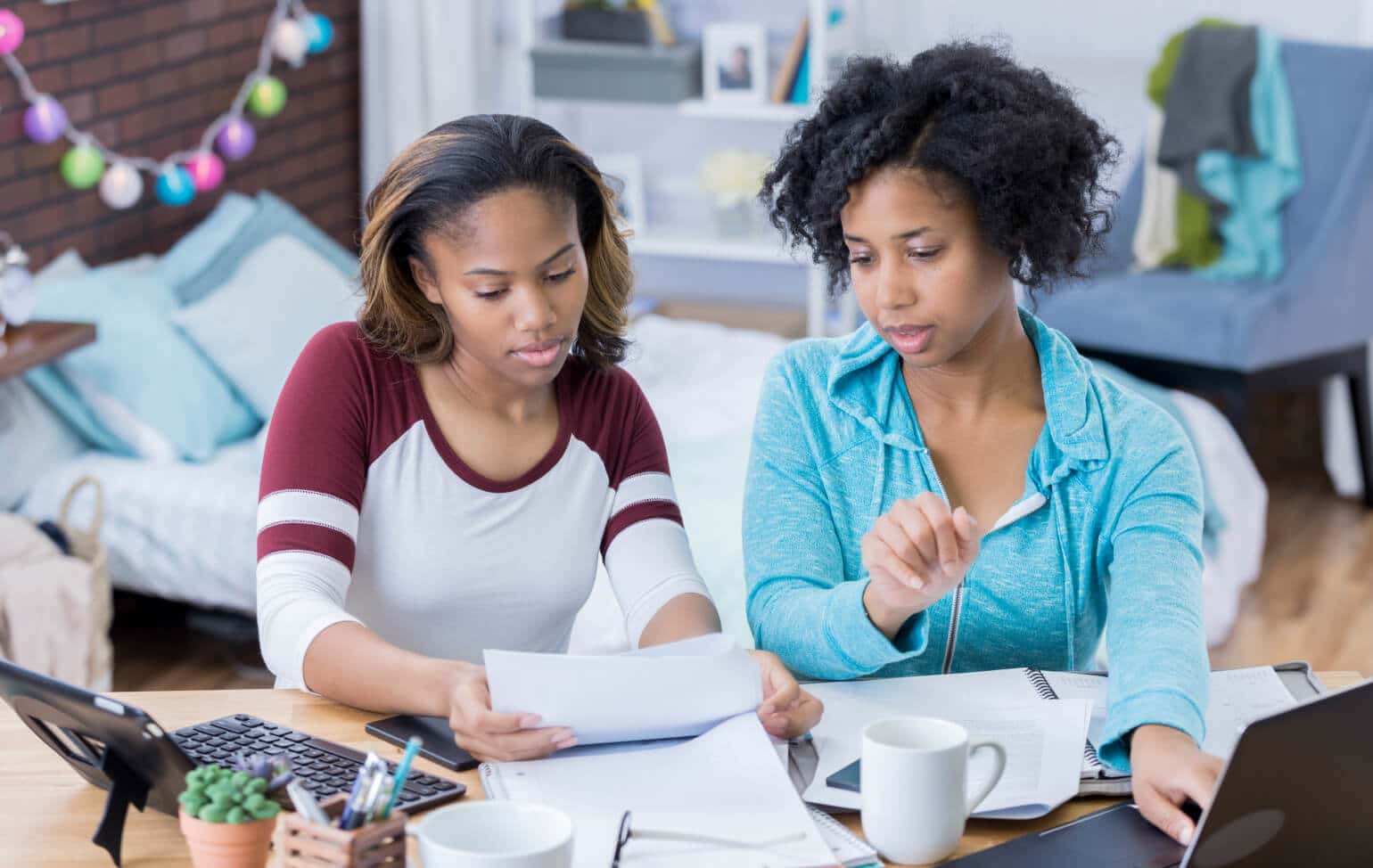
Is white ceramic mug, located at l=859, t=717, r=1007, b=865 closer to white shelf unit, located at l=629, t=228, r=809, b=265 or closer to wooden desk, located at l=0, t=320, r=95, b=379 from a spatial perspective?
wooden desk, located at l=0, t=320, r=95, b=379

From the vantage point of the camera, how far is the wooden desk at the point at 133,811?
116 centimetres

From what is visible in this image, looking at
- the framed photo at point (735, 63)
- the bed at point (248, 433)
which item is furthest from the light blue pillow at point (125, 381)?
the framed photo at point (735, 63)

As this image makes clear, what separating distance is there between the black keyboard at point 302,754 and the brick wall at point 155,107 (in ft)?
5.50

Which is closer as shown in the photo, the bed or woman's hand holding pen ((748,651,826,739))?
woman's hand holding pen ((748,651,826,739))

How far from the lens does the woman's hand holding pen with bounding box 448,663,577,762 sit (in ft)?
4.02

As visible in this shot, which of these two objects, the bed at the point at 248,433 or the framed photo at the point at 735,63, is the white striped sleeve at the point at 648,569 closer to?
the bed at the point at 248,433

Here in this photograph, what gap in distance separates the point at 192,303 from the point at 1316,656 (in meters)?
2.32

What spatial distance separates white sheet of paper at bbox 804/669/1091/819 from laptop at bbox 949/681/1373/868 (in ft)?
0.19

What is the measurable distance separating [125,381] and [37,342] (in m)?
0.30

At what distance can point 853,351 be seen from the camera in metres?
1.59

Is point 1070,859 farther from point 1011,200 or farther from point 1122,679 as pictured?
point 1011,200

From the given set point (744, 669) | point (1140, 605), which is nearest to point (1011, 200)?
point (1140, 605)

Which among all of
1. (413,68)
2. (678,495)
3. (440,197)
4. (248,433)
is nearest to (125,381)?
(248,433)

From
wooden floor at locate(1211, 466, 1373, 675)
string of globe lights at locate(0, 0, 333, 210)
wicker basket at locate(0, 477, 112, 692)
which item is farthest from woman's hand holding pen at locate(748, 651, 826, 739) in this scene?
string of globe lights at locate(0, 0, 333, 210)
